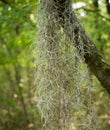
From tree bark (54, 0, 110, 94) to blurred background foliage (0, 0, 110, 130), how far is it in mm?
1271

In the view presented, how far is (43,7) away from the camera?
269 cm

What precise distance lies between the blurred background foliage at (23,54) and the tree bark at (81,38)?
4.17ft

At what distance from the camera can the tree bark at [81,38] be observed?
262 centimetres

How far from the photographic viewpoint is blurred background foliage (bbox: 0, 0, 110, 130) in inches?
186

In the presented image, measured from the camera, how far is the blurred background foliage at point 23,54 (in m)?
4.72

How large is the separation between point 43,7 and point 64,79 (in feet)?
2.12

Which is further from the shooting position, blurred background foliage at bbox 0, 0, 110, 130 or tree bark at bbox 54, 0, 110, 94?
blurred background foliage at bbox 0, 0, 110, 130

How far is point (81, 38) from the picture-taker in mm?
2674

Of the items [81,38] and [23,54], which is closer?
[81,38]

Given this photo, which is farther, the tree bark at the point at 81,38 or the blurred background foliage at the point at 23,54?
Answer: the blurred background foliage at the point at 23,54

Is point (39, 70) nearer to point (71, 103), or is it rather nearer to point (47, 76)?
point (47, 76)

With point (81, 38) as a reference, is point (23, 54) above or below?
below

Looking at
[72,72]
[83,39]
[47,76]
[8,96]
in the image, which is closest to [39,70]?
[47,76]

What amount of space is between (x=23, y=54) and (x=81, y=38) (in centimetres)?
518
